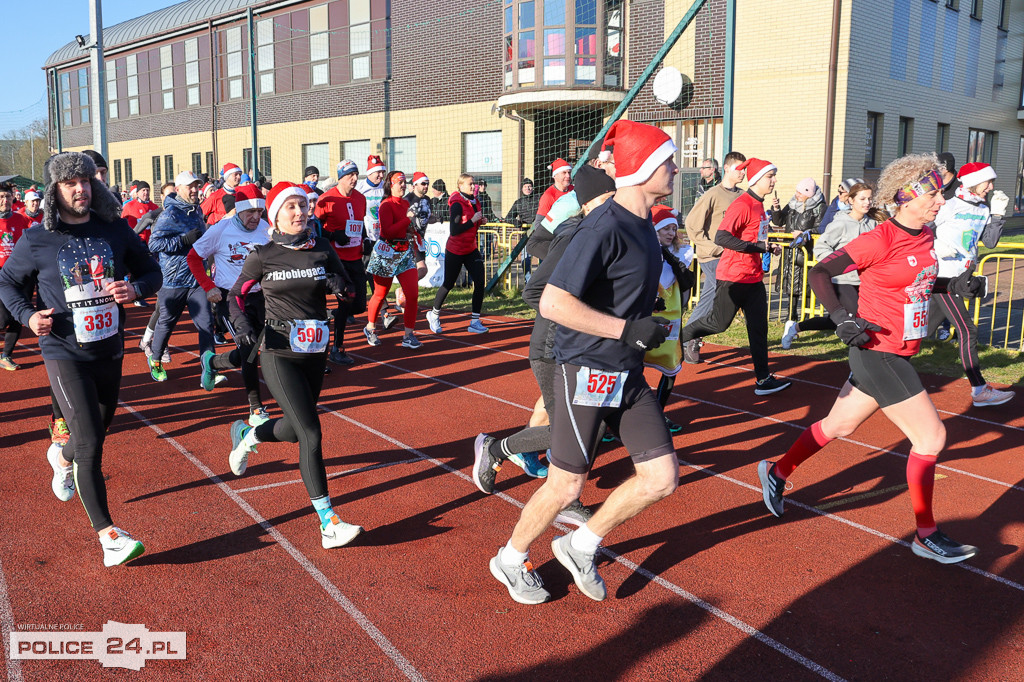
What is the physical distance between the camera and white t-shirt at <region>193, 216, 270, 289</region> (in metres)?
6.94

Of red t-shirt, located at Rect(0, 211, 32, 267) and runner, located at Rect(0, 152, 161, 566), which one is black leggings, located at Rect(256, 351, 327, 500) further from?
red t-shirt, located at Rect(0, 211, 32, 267)

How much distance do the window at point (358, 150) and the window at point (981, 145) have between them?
1917cm

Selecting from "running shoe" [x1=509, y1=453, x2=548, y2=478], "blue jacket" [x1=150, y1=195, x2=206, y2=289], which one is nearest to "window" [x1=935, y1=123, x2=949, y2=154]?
"blue jacket" [x1=150, y1=195, x2=206, y2=289]

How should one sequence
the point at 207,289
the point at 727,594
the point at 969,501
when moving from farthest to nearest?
the point at 207,289 → the point at 969,501 → the point at 727,594

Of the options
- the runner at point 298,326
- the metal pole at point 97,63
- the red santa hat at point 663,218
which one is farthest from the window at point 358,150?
the runner at point 298,326

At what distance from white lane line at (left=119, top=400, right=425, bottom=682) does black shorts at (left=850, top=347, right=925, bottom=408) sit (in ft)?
8.72

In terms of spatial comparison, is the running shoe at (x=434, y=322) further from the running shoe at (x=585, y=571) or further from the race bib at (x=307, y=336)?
the running shoe at (x=585, y=571)

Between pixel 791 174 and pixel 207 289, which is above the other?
pixel 791 174

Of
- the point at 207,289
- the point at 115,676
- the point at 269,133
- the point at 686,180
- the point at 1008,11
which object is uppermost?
the point at 1008,11

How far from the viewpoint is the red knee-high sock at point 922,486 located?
13.6 ft

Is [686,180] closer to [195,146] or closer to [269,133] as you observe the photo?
[269,133]

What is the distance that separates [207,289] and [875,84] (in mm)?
18001

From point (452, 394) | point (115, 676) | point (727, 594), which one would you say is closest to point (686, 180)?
point (452, 394)

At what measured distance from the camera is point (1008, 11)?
2622cm
